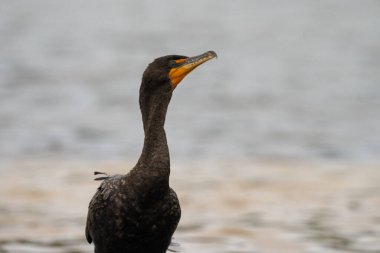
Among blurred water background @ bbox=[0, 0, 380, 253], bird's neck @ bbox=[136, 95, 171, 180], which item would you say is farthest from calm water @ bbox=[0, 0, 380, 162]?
bird's neck @ bbox=[136, 95, 171, 180]

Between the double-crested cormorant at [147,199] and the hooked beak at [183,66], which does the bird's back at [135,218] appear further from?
the hooked beak at [183,66]

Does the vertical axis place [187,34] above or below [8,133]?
above

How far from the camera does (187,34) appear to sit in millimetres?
33000

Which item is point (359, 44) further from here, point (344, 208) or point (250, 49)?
point (344, 208)

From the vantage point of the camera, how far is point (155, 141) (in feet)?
27.9

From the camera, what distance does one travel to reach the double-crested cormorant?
816 cm

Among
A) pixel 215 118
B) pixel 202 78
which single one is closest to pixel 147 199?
pixel 215 118

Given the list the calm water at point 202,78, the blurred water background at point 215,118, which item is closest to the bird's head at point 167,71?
the blurred water background at point 215,118

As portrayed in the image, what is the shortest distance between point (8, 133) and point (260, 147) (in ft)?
14.6

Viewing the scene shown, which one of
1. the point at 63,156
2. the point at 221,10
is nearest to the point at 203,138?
the point at 63,156

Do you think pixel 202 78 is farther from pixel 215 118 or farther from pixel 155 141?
pixel 155 141

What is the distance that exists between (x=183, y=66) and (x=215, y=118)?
12882 millimetres

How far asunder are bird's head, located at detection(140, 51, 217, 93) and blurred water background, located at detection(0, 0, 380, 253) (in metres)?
3.05

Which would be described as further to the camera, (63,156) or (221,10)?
(221,10)
